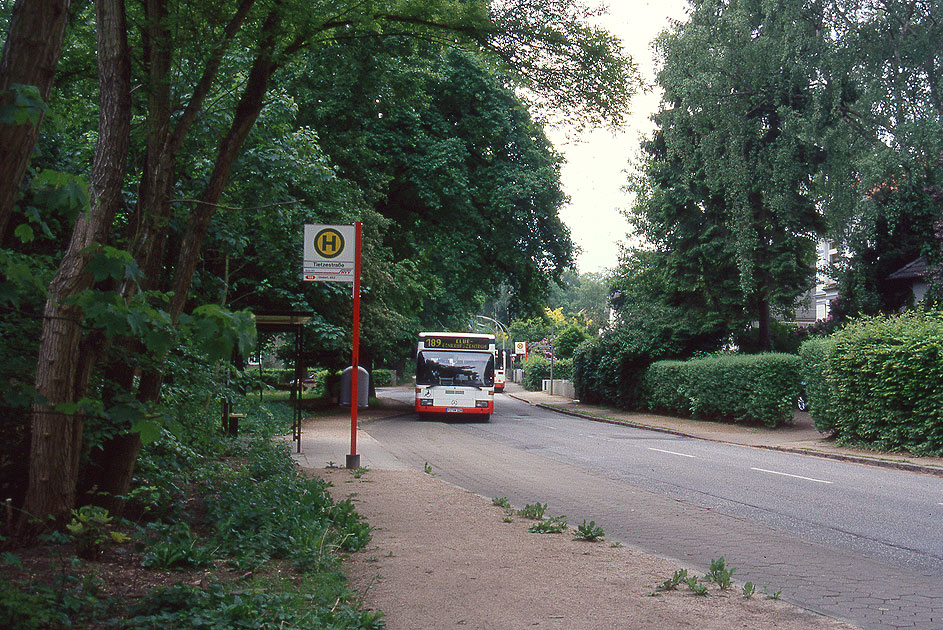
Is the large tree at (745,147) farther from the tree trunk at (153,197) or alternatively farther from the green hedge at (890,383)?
the tree trunk at (153,197)

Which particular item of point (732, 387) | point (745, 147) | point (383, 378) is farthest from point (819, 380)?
point (383, 378)

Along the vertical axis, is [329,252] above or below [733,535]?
above

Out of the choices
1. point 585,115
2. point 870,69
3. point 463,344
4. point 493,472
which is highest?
point 870,69

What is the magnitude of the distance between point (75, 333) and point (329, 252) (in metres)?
6.93

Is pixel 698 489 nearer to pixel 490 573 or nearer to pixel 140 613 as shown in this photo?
pixel 490 573

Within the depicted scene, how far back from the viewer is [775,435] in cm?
2355

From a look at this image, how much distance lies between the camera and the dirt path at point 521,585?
4.99m

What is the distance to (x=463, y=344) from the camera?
2939cm

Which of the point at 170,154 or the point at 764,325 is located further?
the point at 764,325

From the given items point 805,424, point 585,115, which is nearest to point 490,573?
point 585,115

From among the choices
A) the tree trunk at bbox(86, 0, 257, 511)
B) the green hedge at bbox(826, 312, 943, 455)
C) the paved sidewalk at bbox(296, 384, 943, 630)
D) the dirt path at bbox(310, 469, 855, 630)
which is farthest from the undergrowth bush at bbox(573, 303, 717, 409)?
the tree trunk at bbox(86, 0, 257, 511)

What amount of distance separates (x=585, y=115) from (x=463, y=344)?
67.7 feet

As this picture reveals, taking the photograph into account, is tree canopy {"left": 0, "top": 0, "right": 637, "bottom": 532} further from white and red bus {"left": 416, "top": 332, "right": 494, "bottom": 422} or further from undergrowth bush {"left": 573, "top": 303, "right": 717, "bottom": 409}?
undergrowth bush {"left": 573, "top": 303, "right": 717, "bottom": 409}

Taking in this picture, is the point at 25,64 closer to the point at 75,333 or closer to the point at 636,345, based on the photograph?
the point at 75,333
